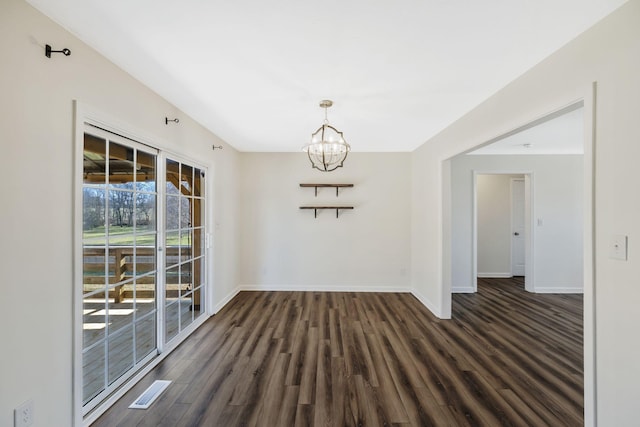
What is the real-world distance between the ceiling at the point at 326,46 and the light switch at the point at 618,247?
1.24 metres

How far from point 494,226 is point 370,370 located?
16.8ft

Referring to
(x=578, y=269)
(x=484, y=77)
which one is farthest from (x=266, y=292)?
(x=578, y=269)

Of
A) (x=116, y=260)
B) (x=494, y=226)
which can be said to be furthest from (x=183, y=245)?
(x=494, y=226)

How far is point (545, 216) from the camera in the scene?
488 cm

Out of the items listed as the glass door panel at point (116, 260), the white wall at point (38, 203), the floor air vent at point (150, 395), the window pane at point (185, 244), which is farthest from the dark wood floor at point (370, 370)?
the window pane at point (185, 244)

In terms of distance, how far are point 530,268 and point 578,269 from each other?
80 centimetres

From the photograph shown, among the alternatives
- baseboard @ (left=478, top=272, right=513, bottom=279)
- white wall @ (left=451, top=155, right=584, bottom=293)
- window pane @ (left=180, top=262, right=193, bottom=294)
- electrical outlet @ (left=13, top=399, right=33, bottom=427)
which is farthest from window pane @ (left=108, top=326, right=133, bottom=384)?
baseboard @ (left=478, top=272, right=513, bottom=279)

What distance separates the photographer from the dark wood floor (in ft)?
6.13

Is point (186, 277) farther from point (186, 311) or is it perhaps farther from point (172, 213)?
point (172, 213)

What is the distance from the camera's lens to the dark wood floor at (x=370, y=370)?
6.13ft

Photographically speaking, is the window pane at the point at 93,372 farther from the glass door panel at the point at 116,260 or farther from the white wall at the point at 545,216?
the white wall at the point at 545,216

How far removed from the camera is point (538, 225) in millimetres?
4859

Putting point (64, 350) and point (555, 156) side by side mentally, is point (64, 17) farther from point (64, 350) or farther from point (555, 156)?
point (555, 156)

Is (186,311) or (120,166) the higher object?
(120,166)
